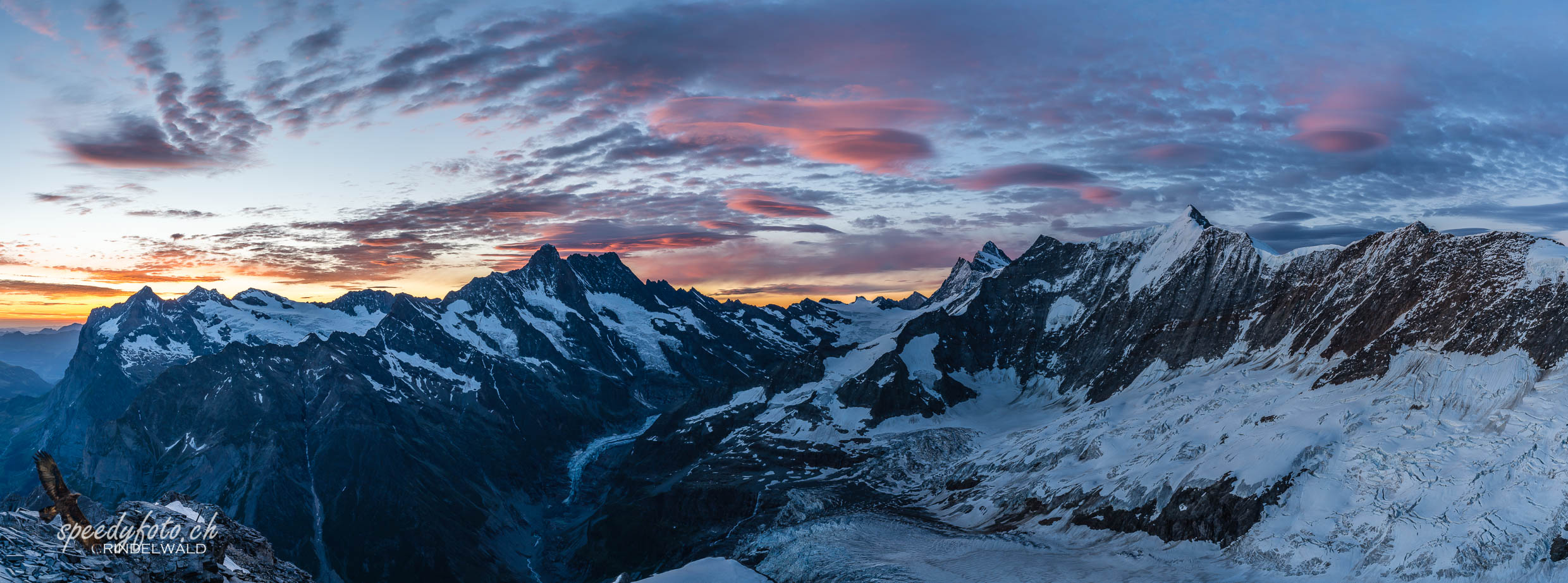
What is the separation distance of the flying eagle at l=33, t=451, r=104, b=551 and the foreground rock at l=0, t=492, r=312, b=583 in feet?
1.09

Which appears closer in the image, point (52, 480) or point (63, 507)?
point (52, 480)

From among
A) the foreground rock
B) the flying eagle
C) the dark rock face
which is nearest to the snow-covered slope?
the dark rock face

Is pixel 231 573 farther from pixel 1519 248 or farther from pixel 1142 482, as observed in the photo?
pixel 1519 248

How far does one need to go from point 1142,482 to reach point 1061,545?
836 inches

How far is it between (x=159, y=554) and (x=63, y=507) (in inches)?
166

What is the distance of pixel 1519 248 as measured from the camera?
572 ft

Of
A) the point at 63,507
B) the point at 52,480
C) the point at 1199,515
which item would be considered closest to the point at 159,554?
the point at 63,507

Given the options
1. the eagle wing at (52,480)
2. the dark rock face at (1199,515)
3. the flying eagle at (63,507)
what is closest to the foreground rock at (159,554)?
the flying eagle at (63,507)

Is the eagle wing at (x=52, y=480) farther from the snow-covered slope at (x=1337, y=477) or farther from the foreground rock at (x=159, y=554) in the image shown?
the snow-covered slope at (x=1337, y=477)

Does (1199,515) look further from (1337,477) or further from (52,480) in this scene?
(52,480)

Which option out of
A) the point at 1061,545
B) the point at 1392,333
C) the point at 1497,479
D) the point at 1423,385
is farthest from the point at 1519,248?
the point at 1061,545

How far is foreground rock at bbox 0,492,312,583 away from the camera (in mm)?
28016

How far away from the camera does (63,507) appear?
2964cm

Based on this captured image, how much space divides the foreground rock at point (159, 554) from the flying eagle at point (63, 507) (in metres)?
0.33
